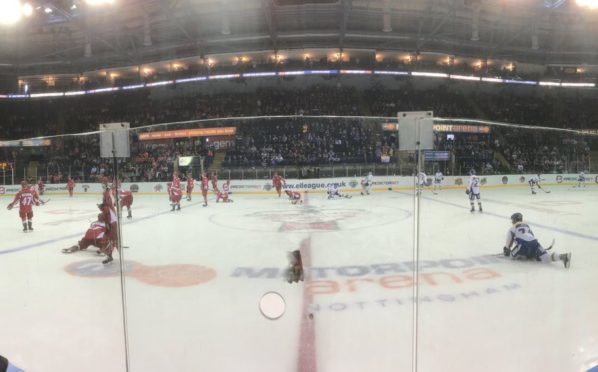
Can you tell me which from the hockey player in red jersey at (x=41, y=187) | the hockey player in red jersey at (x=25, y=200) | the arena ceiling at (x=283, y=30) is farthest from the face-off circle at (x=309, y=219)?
the hockey player in red jersey at (x=41, y=187)

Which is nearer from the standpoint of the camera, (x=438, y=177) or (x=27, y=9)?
(x=27, y=9)

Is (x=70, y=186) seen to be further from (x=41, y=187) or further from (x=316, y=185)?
(x=316, y=185)

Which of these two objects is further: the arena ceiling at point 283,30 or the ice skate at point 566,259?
the arena ceiling at point 283,30

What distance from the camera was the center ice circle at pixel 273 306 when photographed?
2.52 metres

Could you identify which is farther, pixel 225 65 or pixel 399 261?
pixel 225 65

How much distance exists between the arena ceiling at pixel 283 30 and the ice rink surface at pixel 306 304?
230 inches

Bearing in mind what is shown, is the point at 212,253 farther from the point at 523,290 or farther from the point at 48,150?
the point at 48,150

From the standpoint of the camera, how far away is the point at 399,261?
184 inches

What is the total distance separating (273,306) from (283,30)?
10517 mm

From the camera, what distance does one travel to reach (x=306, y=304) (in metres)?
3.17

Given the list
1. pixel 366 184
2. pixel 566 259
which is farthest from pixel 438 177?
pixel 566 259

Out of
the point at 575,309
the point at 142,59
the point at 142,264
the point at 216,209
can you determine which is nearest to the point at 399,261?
the point at 575,309

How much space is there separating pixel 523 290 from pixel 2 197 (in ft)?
66.4

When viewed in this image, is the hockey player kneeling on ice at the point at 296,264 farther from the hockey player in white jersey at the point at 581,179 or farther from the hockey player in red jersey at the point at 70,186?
the hockey player in white jersey at the point at 581,179
